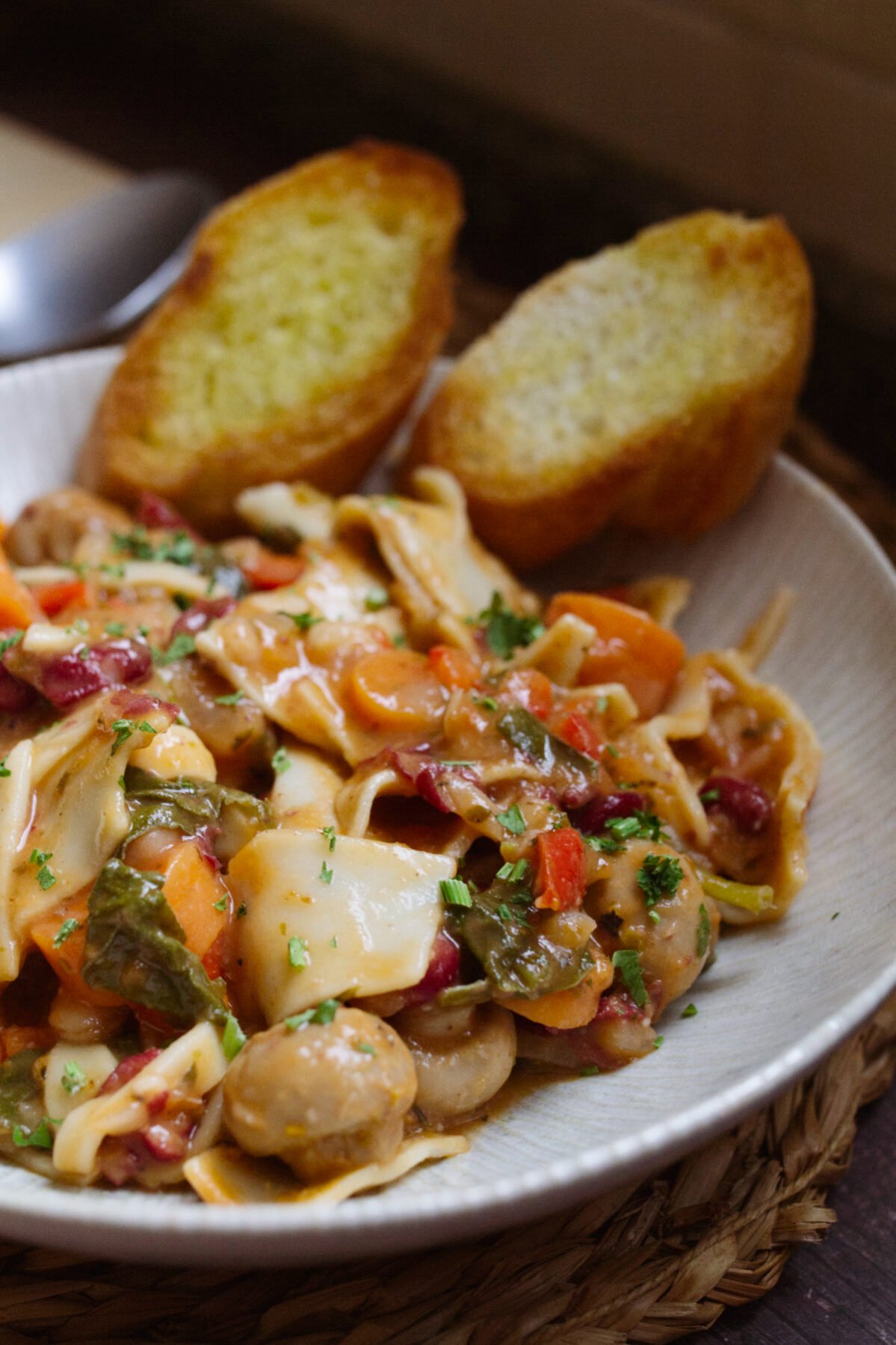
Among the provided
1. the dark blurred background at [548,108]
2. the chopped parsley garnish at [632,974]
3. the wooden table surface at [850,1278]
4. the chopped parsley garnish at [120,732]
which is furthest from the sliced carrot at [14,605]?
the dark blurred background at [548,108]

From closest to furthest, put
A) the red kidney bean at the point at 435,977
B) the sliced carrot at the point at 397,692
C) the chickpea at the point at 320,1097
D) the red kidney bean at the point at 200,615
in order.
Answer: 1. the chickpea at the point at 320,1097
2. the red kidney bean at the point at 435,977
3. the sliced carrot at the point at 397,692
4. the red kidney bean at the point at 200,615

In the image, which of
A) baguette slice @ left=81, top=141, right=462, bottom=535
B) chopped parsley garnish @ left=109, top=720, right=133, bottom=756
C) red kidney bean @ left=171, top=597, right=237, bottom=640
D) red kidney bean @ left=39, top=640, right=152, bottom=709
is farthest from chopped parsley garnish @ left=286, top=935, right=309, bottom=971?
baguette slice @ left=81, top=141, right=462, bottom=535

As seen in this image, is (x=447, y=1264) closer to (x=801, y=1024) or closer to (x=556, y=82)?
(x=801, y=1024)

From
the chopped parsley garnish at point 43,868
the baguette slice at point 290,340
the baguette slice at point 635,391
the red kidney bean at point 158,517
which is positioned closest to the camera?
the chopped parsley garnish at point 43,868

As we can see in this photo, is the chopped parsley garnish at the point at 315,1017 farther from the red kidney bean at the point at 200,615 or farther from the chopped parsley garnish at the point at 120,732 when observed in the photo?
the red kidney bean at the point at 200,615

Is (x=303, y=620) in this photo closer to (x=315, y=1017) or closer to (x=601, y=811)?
(x=601, y=811)

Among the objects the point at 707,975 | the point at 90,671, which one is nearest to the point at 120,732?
the point at 90,671
